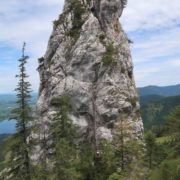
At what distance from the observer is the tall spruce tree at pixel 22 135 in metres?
36.6

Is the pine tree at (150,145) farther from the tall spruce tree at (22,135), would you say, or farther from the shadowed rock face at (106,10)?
the tall spruce tree at (22,135)

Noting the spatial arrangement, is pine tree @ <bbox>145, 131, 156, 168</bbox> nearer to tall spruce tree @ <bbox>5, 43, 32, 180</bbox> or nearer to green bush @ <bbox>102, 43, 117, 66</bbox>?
green bush @ <bbox>102, 43, 117, 66</bbox>

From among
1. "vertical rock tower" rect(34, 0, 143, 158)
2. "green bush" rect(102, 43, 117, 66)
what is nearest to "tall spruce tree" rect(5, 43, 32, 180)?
"vertical rock tower" rect(34, 0, 143, 158)

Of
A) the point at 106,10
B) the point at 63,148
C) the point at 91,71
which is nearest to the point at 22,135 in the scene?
the point at 63,148

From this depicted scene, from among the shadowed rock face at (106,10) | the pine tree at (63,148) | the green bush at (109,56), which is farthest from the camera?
the shadowed rock face at (106,10)

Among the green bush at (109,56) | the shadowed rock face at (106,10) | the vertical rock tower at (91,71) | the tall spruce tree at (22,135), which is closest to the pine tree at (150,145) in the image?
the vertical rock tower at (91,71)

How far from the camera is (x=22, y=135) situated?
37031 mm

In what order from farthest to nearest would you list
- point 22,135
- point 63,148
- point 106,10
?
1. point 106,10
2. point 63,148
3. point 22,135

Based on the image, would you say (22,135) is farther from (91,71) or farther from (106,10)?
(106,10)

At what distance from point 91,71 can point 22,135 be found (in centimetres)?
4168

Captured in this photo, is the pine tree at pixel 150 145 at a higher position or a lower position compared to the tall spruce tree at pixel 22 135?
lower

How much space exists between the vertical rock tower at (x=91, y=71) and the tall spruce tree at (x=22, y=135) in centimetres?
3370

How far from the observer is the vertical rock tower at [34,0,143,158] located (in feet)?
245

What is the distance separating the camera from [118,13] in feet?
276
